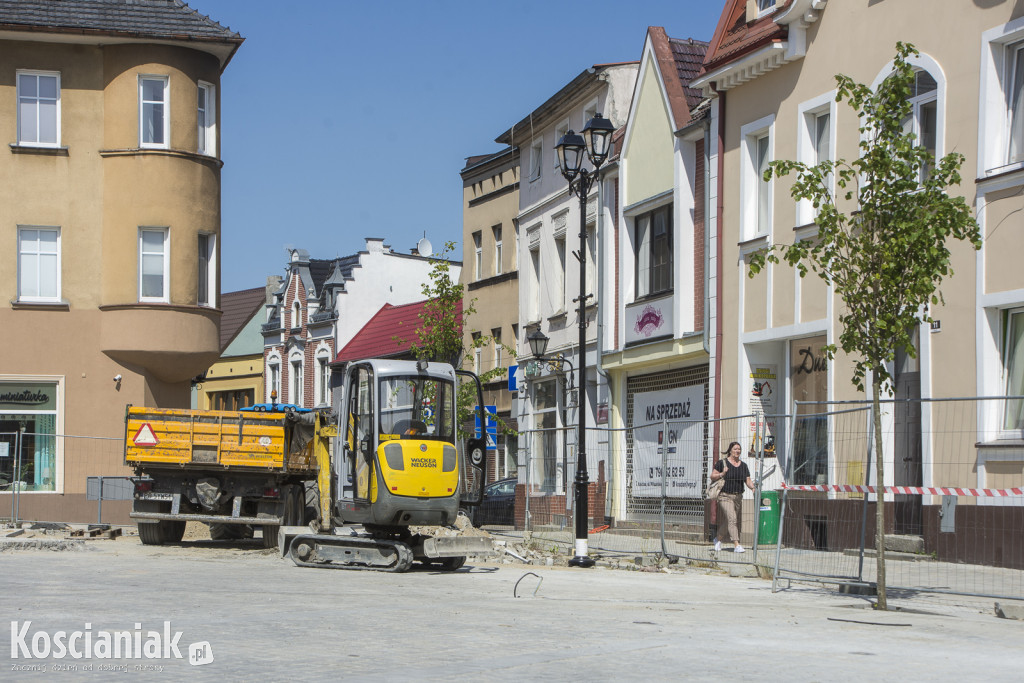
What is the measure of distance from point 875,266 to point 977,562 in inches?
131

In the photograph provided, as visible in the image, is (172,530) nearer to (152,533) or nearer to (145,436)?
(152,533)

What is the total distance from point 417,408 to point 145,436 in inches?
231

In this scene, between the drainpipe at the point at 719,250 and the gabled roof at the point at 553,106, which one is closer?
the drainpipe at the point at 719,250

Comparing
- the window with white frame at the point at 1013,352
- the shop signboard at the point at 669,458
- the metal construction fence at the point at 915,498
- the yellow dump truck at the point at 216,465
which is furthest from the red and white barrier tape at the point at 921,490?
the yellow dump truck at the point at 216,465

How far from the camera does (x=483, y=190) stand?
41688mm

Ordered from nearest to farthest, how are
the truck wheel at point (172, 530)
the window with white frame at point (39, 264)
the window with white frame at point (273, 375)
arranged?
the truck wheel at point (172, 530)
the window with white frame at point (39, 264)
the window with white frame at point (273, 375)

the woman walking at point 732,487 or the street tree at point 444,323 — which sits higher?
the street tree at point 444,323

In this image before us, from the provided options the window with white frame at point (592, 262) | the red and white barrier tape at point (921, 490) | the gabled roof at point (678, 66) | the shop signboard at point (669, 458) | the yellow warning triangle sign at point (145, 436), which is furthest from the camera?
the window with white frame at point (592, 262)

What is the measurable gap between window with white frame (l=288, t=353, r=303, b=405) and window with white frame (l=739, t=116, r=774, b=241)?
40.5 m

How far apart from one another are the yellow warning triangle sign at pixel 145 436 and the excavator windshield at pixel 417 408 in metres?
5.61

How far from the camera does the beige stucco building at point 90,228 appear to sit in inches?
1190

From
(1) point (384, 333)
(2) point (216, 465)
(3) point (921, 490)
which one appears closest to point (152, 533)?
(2) point (216, 465)

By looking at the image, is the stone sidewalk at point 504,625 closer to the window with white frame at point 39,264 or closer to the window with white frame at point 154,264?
the window with white frame at point 154,264

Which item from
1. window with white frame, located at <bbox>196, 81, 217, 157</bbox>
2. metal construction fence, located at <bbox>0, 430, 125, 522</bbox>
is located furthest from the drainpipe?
metal construction fence, located at <bbox>0, 430, 125, 522</bbox>
